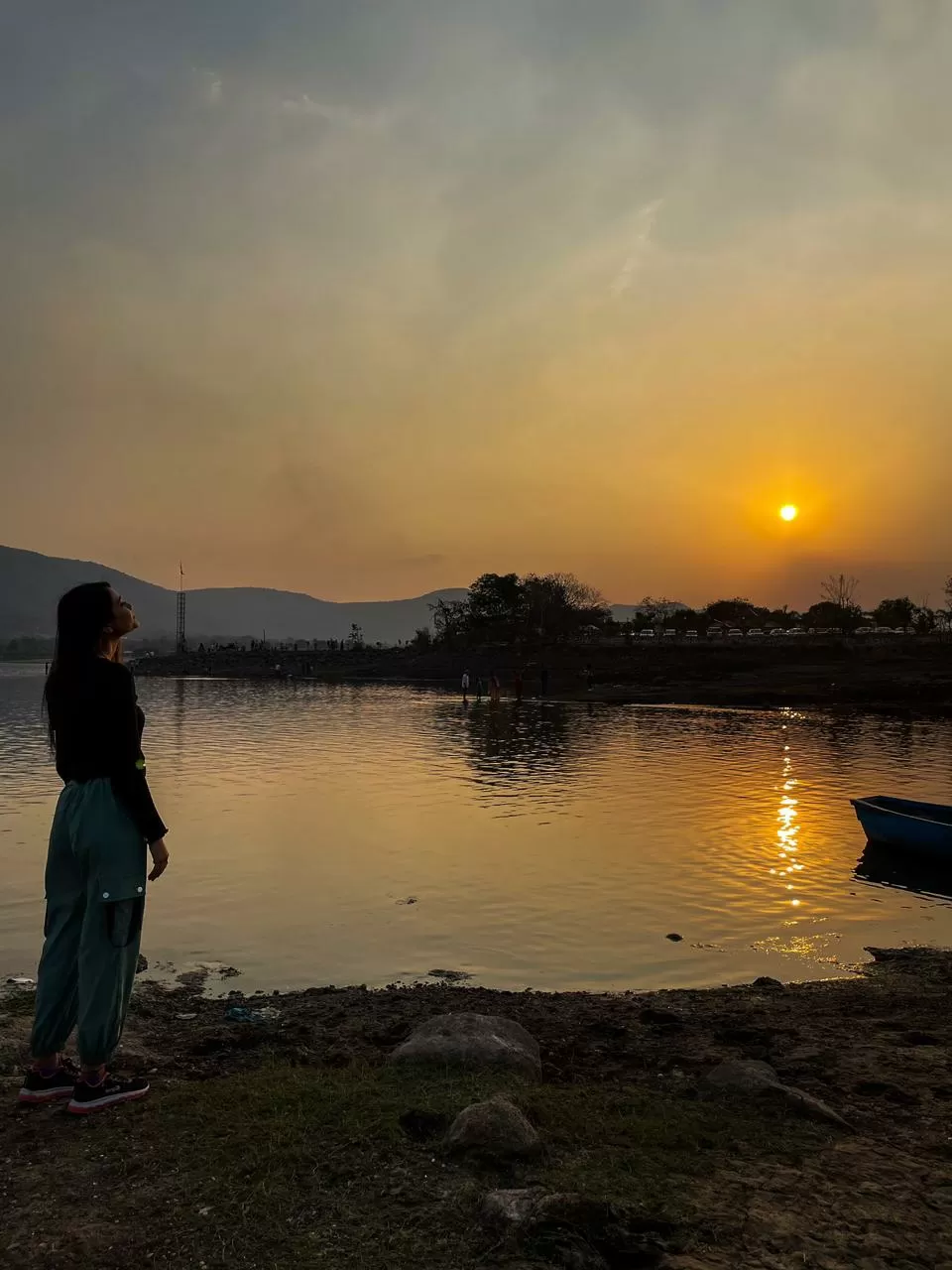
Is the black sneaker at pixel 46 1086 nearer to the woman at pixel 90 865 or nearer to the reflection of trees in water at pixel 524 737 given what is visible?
the woman at pixel 90 865

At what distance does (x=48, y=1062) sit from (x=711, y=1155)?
4.10 metres

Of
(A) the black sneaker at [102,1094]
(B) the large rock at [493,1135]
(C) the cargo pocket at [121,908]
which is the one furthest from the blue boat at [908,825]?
(C) the cargo pocket at [121,908]

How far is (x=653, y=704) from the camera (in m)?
62.1

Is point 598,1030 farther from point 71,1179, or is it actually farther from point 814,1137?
point 71,1179

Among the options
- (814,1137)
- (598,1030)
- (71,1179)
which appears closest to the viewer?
(71,1179)

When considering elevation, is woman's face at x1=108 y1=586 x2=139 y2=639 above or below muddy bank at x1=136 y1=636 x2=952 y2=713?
above

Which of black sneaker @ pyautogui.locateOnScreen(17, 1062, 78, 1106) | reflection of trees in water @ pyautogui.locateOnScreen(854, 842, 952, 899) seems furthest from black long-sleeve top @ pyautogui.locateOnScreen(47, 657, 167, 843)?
reflection of trees in water @ pyautogui.locateOnScreen(854, 842, 952, 899)

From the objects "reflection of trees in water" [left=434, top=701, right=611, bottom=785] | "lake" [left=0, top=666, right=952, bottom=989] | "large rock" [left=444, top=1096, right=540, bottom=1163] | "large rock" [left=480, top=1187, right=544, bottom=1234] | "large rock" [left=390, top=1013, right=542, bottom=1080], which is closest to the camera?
"large rock" [left=480, top=1187, right=544, bottom=1234]

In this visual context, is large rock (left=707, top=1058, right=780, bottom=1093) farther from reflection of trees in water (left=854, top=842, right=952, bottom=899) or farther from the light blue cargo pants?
reflection of trees in water (left=854, top=842, right=952, bottom=899)

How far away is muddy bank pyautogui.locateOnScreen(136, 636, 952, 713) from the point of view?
62000 millimetres

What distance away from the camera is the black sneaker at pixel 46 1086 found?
5.61 m

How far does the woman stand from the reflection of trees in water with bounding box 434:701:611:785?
20733mm

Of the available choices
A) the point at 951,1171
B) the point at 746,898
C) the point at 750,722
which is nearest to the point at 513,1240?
the point at 951,1171

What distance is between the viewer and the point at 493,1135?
4.98m
